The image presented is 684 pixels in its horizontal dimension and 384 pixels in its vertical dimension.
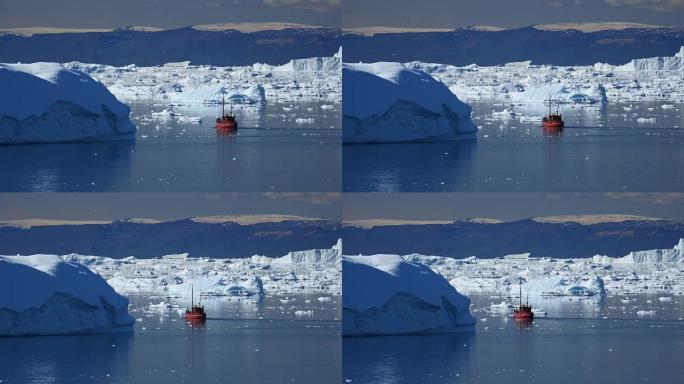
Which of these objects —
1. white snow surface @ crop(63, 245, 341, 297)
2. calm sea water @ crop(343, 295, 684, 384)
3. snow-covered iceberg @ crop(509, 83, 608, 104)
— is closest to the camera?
calm sea water @ crop(343, 295, 684, 384)

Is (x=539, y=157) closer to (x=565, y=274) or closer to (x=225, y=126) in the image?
(x=565, y=274)

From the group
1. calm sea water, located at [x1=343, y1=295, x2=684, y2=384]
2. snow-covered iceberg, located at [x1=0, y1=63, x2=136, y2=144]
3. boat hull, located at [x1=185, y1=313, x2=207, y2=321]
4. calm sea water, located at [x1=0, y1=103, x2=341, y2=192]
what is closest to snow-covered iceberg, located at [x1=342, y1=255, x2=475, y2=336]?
calm sea water, located at [x1=343, y1=295, x2=684, y2=384]

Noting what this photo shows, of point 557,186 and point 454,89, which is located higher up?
point 454,89

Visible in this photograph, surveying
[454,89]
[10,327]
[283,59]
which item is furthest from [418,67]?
[10,327]

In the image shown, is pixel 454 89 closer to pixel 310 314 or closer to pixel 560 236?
pixel 560 236

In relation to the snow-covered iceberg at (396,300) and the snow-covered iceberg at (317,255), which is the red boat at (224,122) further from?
the snow-covered iceberg at (396,300)

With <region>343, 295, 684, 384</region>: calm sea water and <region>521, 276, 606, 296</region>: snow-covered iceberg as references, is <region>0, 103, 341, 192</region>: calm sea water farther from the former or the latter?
<region>521, 276, 606, 296</region>: snow-covered iceberg

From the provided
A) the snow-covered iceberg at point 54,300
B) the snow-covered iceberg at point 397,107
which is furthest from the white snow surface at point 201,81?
the snow-covered iceberg at point 54,300

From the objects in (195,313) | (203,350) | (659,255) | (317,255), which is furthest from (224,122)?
(659,255)
